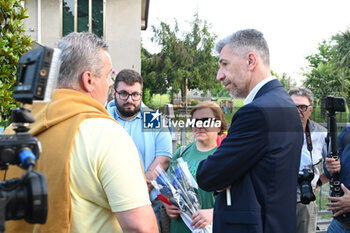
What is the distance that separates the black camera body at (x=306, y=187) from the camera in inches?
126

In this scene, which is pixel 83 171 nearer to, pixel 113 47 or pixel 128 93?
pixel 128 93

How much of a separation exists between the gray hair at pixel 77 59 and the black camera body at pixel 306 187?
Result: 2.29m

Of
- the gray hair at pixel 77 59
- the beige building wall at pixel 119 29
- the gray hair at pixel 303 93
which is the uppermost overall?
the beige building wall at pixel 119 29

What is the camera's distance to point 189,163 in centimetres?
328

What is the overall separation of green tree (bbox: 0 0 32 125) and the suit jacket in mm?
2409

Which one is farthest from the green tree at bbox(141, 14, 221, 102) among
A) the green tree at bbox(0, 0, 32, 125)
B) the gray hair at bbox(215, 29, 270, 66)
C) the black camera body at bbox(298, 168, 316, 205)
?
the gray hair at bbox(215, 29, 270, 66)

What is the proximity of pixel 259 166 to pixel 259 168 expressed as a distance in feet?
0.04

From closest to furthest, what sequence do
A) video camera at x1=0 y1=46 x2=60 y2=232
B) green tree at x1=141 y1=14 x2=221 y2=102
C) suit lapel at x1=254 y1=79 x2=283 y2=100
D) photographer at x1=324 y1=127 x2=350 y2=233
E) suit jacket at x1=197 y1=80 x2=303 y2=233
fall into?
video camera at x1=0 y1=46 x2=60 y2=232 → suit jacket at x1=197 y1=80 x2=303 y2=233 → suit lapel at x1=254 y1=79 x2=283 y2=100 → photographer at x1=324 y1=127 x2=350 y2=233 → green tree at x1=141 y1=14 x2=221 y2=102

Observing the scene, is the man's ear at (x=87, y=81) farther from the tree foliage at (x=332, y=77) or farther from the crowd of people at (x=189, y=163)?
the tree foliage at (x=332, y=77)

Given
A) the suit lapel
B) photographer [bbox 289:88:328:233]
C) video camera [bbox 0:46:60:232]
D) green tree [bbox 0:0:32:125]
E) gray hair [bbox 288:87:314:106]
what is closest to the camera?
video camera [bbox 0:46:60:232]

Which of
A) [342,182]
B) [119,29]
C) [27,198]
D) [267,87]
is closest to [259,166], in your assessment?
[267,87]

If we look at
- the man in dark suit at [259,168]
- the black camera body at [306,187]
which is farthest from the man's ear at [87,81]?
the black camera body at [306,187]

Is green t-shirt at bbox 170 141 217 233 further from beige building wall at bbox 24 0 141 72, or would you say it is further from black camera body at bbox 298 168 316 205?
beige building wall at bbox 24 0 141 72

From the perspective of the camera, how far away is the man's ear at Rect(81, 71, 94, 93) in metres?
1.67
